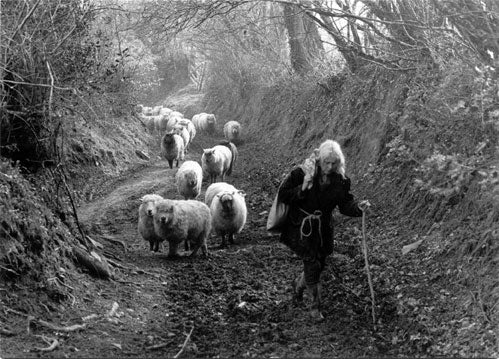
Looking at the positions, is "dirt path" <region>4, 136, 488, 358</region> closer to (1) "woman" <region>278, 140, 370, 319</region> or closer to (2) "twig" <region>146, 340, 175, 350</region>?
(2) "twig" <region>146, 340, 175, 350</region>

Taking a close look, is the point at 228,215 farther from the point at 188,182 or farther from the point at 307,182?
the point at 307,182

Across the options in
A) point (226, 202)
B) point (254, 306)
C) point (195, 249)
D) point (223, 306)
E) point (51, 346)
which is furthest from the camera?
point (226, 202)

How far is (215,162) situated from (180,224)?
6.36m

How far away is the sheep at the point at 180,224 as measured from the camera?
32.6 feet

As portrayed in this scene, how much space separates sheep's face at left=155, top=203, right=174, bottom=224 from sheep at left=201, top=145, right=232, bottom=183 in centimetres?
604

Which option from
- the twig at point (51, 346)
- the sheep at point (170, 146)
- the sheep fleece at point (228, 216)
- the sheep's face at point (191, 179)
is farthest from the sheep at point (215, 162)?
the twig at point (51, 346)

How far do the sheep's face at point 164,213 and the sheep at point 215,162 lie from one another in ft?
19.8

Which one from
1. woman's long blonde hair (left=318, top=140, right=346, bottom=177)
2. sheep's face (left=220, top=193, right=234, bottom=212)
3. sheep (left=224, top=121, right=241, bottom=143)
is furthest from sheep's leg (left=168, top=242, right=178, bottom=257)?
sheep (left=224, top=121, right=241, bottom=143)

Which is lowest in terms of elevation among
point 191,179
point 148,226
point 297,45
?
point 148,226

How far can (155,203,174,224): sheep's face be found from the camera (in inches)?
386

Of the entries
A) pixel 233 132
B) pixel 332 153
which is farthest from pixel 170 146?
pixel 332 153

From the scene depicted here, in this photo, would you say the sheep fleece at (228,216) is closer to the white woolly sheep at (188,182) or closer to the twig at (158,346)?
the white woolly sheep at (188,182)

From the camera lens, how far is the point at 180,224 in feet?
32.7

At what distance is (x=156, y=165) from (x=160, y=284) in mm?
11730
